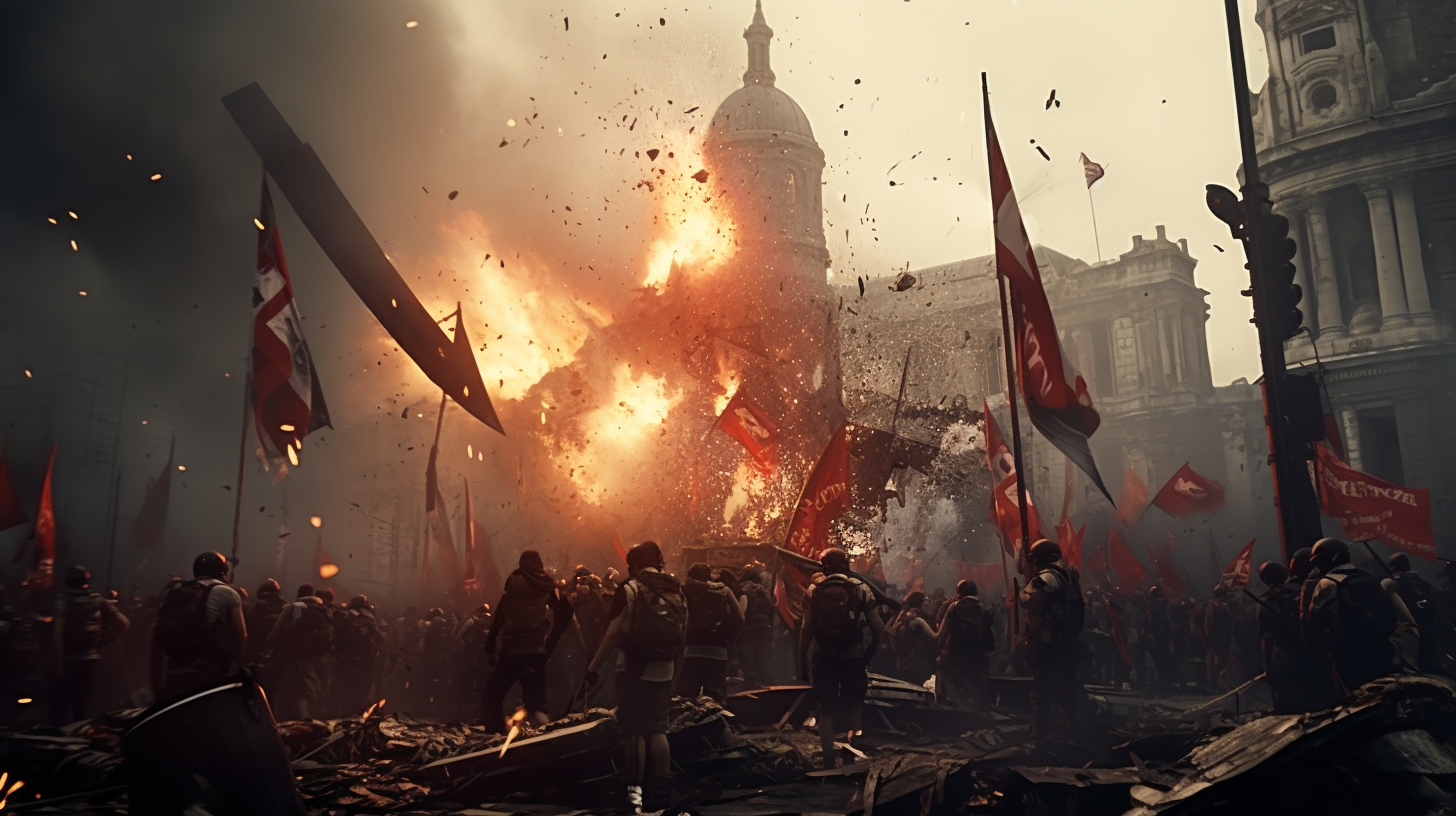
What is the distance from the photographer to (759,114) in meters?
55.5

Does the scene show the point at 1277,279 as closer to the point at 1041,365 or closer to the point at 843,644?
the point at 1041,365

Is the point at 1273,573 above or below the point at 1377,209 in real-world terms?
below

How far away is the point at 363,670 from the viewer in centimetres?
1377

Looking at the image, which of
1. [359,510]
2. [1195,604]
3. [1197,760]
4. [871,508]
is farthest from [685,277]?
[1197,760]

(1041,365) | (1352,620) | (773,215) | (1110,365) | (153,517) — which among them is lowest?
(1352,620)

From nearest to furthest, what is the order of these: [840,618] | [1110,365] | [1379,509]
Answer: [840,618], [1379,509], [1110,365]

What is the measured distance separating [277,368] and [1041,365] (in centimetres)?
821

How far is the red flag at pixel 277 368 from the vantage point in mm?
10969

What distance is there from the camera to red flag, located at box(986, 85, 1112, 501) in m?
9.99

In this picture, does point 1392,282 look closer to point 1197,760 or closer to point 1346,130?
point 1346,130

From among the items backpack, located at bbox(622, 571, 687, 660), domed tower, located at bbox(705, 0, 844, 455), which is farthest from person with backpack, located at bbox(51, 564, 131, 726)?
domed tower, located at bbox(705, 0, 844, 455)

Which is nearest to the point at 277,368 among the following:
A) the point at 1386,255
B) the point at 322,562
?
the point at 322,562

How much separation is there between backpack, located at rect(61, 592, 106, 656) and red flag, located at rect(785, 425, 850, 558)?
8.59 metres

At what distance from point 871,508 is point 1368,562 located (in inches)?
588
